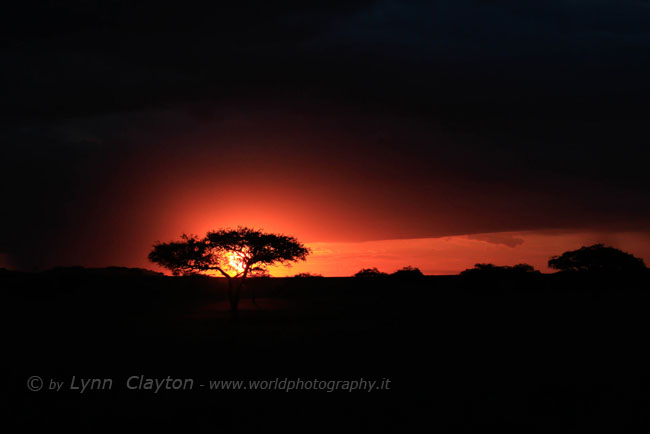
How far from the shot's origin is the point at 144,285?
88438 mm

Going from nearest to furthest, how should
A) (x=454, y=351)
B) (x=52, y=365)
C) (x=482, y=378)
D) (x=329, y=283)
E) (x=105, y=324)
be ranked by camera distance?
(x=482, y=378) < (x=52, y=365) < (x=454, y=351) < (x=105, y=324) < (x=329, y=283)

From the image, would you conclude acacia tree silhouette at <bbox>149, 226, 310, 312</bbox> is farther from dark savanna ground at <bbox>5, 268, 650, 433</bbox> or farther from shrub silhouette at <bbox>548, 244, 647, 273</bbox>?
shrub silhouette at <bbox>548, 244, 647, 273</bbox>

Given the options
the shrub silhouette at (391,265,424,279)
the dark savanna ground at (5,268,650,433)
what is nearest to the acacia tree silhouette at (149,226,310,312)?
the dark savanna ground at (5,268,650,433)

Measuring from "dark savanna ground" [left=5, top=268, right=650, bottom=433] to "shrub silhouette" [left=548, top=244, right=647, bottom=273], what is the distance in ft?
121

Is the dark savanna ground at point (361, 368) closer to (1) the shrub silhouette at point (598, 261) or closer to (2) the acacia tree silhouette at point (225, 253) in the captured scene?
(2) the acacia tree silhouette at point (225, 253)

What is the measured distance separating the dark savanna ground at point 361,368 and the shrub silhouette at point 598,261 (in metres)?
37.0

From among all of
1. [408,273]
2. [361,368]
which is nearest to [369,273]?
[408,273]

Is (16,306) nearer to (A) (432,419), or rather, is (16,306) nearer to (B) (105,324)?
(B) (105,324)

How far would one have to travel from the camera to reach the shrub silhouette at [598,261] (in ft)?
276

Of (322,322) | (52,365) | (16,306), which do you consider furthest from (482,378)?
(16,306)

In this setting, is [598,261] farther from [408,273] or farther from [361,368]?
[361,368]

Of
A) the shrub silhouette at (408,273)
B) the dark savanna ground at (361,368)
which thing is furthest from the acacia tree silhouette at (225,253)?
the shrub silhouette at (408,273)

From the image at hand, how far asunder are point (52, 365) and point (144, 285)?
6892cm

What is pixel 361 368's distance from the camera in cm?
2112
